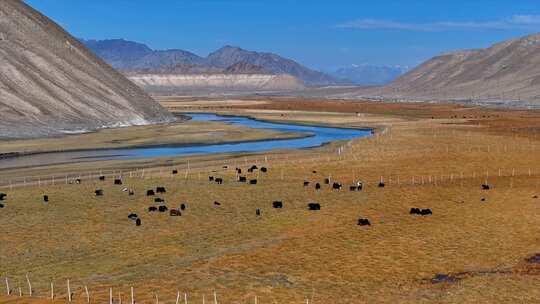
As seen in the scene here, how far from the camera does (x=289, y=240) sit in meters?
32.0

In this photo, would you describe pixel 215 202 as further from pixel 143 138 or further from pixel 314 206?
pixel 143 138

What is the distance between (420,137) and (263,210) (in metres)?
53.1

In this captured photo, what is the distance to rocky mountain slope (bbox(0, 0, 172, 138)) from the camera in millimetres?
102938

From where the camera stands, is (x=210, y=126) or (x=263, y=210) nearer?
(x=263, y=210)

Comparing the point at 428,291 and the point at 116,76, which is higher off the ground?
the point at 116,76

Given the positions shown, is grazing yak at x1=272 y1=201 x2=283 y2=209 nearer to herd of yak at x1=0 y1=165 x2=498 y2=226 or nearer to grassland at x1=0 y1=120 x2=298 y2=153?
herd of yak at x1=0 y1=165 x2=498 y2=226

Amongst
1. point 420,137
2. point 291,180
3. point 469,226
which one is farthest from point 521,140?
point 469,226

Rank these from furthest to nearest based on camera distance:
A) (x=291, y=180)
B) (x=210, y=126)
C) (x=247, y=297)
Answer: (x=210, y=126)
(x=291, y=180)
(x=247, y=297)

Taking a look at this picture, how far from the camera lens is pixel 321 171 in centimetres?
5706

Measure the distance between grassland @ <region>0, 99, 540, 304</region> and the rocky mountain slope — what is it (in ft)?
192

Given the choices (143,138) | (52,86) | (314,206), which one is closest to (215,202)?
(314,206)

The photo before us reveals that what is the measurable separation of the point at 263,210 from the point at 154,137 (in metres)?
60.3

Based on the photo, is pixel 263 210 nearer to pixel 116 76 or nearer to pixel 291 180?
pixel 291 180

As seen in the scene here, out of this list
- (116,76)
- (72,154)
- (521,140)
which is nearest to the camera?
(72,154)
